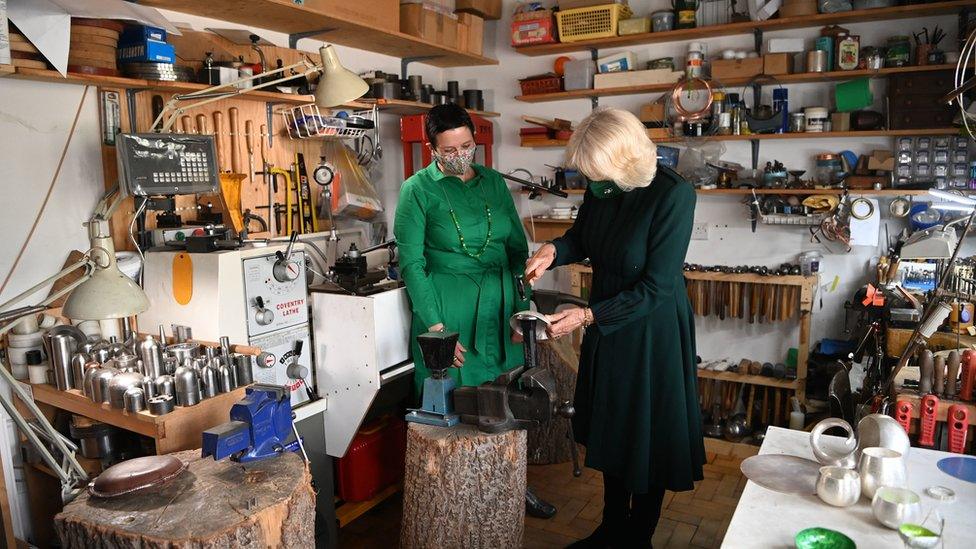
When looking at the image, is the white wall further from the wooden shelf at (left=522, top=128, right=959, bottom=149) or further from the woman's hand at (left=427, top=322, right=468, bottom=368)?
the woman's hand at (left=427, top=322, right=468, bottom=368)

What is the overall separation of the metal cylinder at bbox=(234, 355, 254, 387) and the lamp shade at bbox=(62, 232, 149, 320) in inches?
15.7

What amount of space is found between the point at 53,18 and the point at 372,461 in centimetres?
199

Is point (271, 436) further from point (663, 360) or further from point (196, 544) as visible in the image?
point (663, 360)

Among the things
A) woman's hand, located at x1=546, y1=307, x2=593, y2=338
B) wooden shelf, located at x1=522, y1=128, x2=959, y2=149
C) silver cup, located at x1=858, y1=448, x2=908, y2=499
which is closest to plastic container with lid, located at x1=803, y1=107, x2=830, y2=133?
wooden shelf, located at x1=522, y1=128, x2=959, y2=149

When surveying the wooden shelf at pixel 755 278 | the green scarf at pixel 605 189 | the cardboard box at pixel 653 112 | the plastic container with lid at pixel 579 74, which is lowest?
the wooden shelf at pixel 755 278

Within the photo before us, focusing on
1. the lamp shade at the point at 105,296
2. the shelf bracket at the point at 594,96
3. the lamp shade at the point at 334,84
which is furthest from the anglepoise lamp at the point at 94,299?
the shelf bracket at the point at 594,96

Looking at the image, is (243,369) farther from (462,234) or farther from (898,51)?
(898,51)

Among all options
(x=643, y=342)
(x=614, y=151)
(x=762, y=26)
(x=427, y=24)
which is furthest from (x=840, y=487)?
(x=427, y=24)

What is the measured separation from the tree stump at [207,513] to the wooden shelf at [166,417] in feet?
0.60

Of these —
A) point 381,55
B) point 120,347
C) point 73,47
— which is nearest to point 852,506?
point 120,347

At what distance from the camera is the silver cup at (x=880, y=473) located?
55.5 inches

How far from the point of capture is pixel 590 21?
4.13 metres

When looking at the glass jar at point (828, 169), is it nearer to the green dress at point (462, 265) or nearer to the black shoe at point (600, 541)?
the green dress at point (462, 265)

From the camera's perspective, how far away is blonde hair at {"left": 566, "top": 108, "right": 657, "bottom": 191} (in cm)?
198
